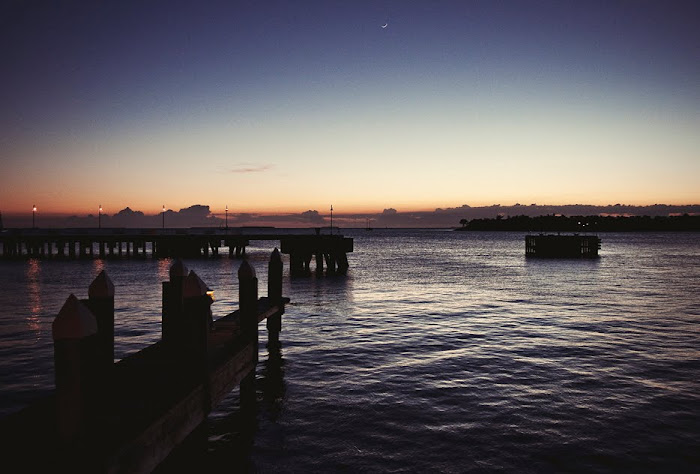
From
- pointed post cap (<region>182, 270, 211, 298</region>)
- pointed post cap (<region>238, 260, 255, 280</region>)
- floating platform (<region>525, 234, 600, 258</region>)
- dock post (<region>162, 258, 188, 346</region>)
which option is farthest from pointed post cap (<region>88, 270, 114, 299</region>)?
floating platform (<region>525, 234, 600, 258</region>)

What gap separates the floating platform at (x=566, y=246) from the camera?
223 feet

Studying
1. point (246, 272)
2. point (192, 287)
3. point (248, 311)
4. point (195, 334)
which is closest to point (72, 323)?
point (192, 287)

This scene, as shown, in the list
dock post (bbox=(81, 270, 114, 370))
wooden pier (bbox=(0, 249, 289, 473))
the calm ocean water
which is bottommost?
the calm ocean water

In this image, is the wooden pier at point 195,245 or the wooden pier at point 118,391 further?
the wooden pier at point 195,245

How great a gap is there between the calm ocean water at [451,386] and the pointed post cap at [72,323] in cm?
459

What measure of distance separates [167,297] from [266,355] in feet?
20.0

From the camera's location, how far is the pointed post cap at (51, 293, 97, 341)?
11.7 ft

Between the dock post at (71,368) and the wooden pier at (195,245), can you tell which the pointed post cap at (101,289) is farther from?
the wooden pier at (195,245)

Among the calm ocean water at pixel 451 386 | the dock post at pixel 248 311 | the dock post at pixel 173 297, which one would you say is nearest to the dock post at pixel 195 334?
the dock post at pixel 173 297

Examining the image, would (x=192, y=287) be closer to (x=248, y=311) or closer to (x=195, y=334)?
(x=195, y=334)

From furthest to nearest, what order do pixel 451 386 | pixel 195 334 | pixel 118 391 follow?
pixel 451 386 < pixel 195 334 < pixel 118 391

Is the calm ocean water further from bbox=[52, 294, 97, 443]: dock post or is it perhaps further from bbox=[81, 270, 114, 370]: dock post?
bbox=[52, 294, 97, 443]: dock post

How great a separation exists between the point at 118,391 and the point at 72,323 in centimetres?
219

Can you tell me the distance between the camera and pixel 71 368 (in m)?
3.58
